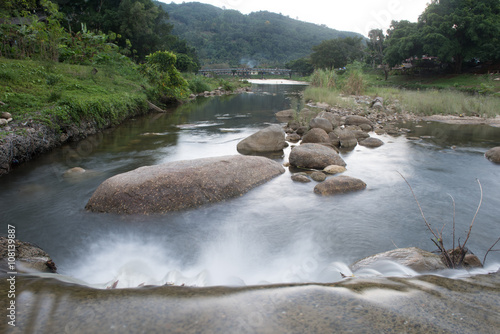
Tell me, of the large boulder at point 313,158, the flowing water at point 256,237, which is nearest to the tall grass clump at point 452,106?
the flowing water at point 256,237

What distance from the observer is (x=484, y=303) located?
2557mm

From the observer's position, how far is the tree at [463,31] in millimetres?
32250

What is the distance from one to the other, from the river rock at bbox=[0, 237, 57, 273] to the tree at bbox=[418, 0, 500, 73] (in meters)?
40.2

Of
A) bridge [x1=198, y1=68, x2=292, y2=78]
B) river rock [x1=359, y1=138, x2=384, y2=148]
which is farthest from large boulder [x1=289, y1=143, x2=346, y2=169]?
bridge [x1=198, y1=68, x2=292, y2=78]

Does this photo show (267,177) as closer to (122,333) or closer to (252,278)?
(252,278)

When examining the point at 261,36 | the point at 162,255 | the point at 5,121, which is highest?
the point at 261,36


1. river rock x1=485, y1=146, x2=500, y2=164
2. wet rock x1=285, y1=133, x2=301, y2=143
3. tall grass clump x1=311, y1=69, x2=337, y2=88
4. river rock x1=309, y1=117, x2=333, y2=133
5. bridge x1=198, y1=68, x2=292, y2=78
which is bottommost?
wet rock x1=285, y1=133, x2=301, y2=143

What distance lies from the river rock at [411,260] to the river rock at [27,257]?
131 inches

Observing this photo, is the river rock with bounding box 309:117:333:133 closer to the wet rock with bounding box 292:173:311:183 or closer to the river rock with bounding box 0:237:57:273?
the wet rock with bounding box 292:173:311:183

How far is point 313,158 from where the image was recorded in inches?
293

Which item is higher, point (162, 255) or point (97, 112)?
point (97, 112)

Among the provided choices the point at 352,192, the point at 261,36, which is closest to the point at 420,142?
the point at 352,192

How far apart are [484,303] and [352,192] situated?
140 inches

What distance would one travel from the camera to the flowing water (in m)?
2.51
